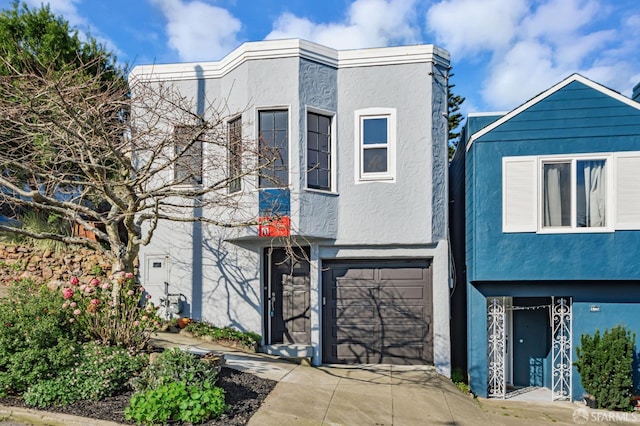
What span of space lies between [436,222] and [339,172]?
2.28 metres

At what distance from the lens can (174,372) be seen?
5832mm

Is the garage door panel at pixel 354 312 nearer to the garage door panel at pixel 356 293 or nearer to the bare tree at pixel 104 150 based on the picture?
the garage door panel at pixel 356 293

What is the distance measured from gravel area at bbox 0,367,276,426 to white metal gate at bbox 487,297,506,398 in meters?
4.56

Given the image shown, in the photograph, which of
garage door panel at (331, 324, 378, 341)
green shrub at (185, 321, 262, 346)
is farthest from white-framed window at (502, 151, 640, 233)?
green shrub at (185, 321, 262, 346)

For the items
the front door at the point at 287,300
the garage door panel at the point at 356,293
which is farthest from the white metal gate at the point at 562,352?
the front door at the point at 287,300

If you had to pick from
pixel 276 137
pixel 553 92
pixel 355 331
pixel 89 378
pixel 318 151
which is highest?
pixel 553 92

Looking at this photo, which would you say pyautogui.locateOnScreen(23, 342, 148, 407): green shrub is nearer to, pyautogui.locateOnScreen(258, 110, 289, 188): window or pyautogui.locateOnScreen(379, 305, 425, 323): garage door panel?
pyautogui.locateOnScreen(258, 110, 289, 188): window

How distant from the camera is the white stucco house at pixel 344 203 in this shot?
936cm

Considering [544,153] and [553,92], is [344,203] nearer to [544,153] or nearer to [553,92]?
[544,153]

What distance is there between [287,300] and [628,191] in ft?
23.0

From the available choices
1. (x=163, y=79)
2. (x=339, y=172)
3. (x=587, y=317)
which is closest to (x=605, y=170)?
(x=587, y=317)

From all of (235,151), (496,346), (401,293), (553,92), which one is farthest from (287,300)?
(553,92)

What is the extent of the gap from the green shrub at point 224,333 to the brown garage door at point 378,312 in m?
1.56

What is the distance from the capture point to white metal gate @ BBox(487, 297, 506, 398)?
8.98m
